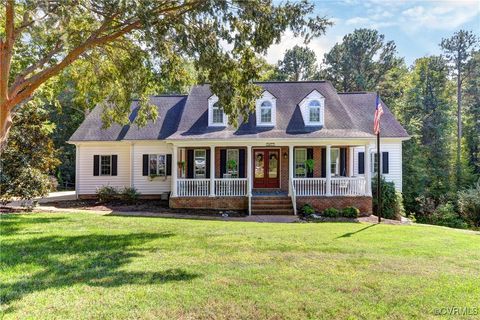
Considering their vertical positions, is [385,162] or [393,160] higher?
[393,160]

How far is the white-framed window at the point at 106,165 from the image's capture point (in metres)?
18.7

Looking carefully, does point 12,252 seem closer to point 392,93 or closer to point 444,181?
point 444,181

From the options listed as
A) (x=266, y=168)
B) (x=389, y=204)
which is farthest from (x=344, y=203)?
(x=266, y=168)

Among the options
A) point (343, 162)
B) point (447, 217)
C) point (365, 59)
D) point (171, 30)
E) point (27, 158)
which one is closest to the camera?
point (171, 30)

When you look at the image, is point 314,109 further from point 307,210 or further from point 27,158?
point 27,158

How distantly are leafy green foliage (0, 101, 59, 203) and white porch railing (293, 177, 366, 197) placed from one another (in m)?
11.2

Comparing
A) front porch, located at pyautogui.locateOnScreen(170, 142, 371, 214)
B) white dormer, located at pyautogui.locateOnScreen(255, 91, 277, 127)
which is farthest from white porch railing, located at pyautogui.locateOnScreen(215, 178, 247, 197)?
white dormer, located at pyautogui.locateOnScreen(255, 91, 277, 127)

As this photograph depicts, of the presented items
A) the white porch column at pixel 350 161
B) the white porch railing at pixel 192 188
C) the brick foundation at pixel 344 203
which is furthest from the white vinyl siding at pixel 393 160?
the white porch railing at pixel 192 188

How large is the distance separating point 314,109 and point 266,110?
2532 mm

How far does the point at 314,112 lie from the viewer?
53.7 feet

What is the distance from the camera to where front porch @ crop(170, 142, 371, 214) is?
15.0 metres

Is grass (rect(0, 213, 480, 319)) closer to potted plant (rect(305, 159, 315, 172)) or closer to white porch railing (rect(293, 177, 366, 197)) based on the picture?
white porch railing (rect(293, 177, 366, 197))

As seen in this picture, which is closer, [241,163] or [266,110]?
[266,110]

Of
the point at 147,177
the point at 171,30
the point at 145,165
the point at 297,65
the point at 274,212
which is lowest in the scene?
the point at 274,212
